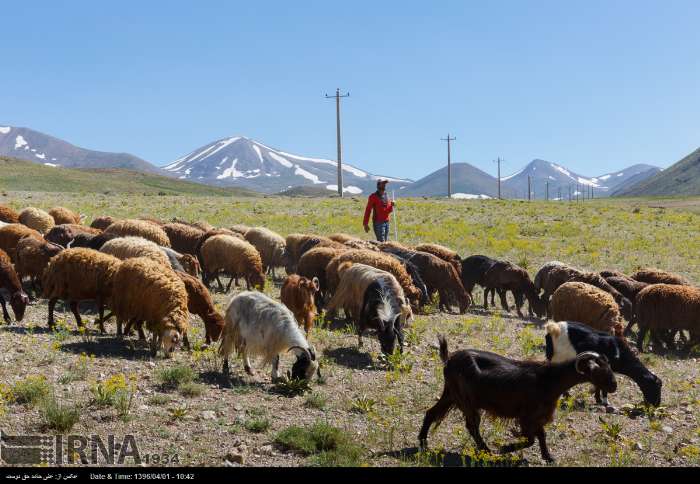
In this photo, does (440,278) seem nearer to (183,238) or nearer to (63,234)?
(183,238)

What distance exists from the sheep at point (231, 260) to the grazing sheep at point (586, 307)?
24.8 ft

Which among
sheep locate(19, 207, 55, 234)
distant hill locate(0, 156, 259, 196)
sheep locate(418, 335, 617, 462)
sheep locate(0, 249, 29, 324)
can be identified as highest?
distant hill locate(0, 156, 259, 196)

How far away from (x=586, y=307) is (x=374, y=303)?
14.3ft

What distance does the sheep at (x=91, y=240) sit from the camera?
1427 cm

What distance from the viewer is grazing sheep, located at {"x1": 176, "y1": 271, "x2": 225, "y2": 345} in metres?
10.6


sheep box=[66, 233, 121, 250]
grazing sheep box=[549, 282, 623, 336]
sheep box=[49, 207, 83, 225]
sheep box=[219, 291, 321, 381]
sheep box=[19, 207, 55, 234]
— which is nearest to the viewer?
sheep box=[219, 291, 321, 381]

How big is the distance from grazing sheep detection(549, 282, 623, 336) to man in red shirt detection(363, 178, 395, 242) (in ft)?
20.0

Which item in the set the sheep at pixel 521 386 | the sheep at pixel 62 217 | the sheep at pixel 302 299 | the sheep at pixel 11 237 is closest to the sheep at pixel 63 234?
the sheep at pixel 11 237

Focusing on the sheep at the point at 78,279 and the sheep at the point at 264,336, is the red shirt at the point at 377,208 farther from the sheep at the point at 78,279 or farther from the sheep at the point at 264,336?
the sheep at the point at 78,279

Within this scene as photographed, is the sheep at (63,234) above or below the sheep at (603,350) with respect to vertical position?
above

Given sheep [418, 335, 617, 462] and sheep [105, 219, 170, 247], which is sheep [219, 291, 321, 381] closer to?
sheep [418, 335, 617, 462]

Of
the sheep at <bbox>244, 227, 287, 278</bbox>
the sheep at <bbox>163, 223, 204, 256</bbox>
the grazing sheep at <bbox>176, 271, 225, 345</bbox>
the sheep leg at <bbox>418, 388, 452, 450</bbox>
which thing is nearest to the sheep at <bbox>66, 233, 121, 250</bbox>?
the sheep at <bbox>163, 223, 204, 256</bbox>

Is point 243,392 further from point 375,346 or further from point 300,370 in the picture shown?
point 375,346

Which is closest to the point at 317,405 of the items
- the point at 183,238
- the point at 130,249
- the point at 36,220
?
the point at 130,249
